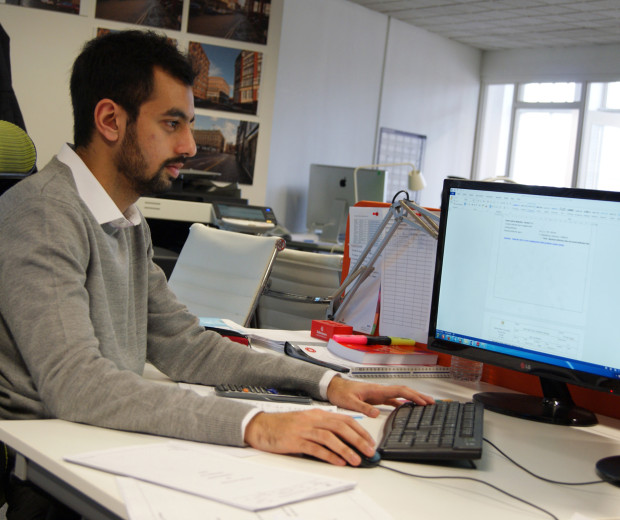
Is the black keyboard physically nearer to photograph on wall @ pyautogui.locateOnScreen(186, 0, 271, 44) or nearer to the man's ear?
the man's ear

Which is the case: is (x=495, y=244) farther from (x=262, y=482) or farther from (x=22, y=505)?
(x=22, y=505)

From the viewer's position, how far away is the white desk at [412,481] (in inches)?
36.4

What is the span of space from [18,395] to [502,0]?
253 inches

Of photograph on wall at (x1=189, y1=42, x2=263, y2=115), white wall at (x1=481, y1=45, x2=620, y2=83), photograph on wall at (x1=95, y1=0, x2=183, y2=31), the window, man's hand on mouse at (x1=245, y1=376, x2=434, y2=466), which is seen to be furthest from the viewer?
the window

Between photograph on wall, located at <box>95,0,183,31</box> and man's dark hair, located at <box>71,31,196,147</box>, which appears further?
photograph on wall, located at <box>95,0,183,31</box>

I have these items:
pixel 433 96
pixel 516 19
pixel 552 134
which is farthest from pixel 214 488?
pixel 552 134

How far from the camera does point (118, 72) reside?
1.42 m

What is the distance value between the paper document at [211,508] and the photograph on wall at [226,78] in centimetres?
518

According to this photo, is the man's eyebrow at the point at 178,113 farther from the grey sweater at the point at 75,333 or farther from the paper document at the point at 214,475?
the paper document at the point at 214,475

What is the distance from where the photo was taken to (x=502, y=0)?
6.66 metres

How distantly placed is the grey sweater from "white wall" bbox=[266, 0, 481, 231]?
5.52 m

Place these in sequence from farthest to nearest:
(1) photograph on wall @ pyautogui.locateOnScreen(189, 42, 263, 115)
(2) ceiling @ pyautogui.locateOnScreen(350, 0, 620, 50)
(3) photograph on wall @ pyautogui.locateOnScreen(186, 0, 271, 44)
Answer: (2) ceiling @ pyautogui.locateOnScreen(350, 0, 620, 50), (1) photograph on wall @ pyautogui.locateOnScreen(189, 42, 263, 115), (3) photograph on wall @ pyautogui.locateOnScreen(186, 0, 271, 44)

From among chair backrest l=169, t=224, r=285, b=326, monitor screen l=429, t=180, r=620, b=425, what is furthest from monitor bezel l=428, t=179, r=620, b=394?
chair backrest l=169, t=224, r=285, b=326

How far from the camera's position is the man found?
3.54ft
